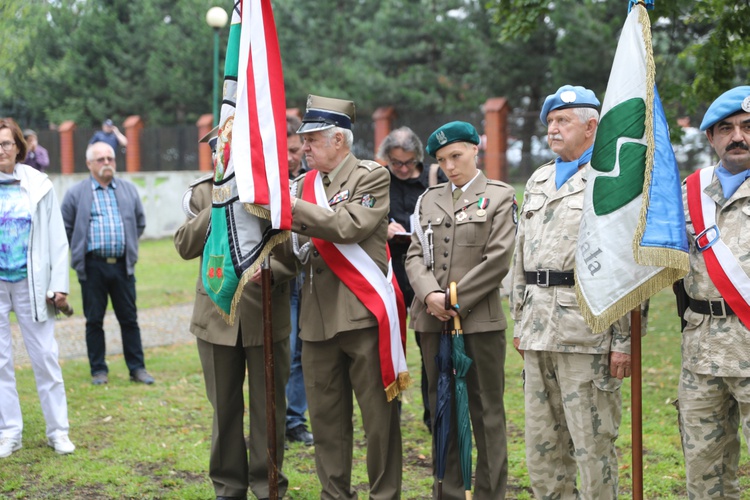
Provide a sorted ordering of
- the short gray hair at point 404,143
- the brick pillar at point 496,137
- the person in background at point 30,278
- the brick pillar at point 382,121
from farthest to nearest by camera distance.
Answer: the brick pillar at point 382,121
the brick pillar at point 496,137
the short gray hair at point 404,143
the person in background at point 30,278

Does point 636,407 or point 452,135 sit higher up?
point 452,135

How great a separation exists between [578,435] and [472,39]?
21208mm

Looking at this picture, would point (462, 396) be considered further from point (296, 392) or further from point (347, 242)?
point (296, 392)

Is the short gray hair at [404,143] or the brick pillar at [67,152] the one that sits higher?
the brick pillar at [67,152]

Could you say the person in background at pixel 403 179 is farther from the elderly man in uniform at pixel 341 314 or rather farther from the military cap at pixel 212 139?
the military cap at pixel 212 139

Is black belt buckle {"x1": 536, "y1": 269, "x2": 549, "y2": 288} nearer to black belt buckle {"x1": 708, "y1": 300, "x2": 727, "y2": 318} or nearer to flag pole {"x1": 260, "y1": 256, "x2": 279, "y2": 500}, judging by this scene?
black belt buckle {"x1": 708, "y1": 300, "x2": 727, "y2": 318}

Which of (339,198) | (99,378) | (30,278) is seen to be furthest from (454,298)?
(99,378)

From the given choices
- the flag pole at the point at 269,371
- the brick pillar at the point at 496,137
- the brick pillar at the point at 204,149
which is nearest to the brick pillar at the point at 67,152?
the brick pillar at the point at 204,149

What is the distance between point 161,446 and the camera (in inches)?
248

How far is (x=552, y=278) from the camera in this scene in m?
4.24

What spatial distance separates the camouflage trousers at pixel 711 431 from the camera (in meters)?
3.85

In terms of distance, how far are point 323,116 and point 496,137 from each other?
48.2ft

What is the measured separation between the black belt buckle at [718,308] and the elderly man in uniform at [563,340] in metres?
0.40

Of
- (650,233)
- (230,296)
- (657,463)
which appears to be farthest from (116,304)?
(650,233)
